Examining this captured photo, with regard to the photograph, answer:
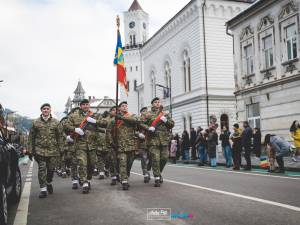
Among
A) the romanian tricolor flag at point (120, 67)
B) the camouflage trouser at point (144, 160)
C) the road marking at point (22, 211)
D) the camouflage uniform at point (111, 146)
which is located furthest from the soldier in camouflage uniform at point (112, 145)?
the road marking at point (22, 211)

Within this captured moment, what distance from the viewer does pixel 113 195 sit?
817 cm

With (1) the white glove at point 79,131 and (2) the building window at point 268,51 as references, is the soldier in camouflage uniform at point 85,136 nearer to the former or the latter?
(1) the white glove at point 79,131

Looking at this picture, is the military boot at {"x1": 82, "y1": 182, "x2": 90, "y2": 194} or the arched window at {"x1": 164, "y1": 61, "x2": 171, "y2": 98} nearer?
the military boot at {"x1": 82, "y1": 182, "x2": 90, "y2": 194}

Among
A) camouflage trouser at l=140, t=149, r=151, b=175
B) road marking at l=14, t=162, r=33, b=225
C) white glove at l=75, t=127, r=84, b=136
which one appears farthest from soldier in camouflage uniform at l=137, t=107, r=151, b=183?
road marking at l=14, t=162, r=33, b=225

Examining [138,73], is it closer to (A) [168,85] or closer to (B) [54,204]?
(A) [168,85]

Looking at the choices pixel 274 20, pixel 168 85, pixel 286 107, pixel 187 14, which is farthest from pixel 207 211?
pixel 168 85

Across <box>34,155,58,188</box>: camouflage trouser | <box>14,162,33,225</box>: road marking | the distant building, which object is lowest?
<box>14,162,33,225</box>: road marking

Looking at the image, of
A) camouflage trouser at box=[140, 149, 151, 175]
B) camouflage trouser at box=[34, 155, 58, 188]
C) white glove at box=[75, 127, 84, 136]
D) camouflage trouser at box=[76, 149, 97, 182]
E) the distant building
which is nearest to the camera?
camouflage trouser at box=[34, 155, 58, 188]

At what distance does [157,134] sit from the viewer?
9.73 m

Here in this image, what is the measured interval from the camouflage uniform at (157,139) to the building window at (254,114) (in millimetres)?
15150

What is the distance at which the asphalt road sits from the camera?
5555 mm

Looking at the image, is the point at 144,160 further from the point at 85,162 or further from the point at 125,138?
the point at 85,162

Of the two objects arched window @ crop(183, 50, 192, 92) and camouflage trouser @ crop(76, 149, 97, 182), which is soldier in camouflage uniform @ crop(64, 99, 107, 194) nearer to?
camouflage trouser @ crop(76, 149, 97, 182)

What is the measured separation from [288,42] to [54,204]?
1716 cm
